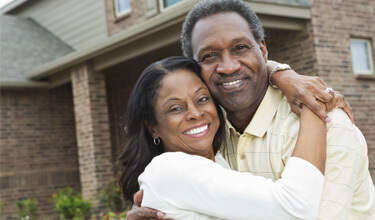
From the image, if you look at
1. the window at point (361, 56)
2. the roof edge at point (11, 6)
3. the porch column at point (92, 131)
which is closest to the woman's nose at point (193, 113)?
the window at point (361, 56)

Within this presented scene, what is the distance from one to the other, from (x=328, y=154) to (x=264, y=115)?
47 cm

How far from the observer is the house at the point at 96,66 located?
934cm

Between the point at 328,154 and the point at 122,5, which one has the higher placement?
the point at 122,5

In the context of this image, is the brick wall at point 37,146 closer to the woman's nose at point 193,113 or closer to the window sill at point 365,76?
the window sill at point 365,76

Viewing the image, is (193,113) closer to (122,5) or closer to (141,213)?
(141,213)

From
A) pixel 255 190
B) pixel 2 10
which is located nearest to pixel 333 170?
pixel 255 190

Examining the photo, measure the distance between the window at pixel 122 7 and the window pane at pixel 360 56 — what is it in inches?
224

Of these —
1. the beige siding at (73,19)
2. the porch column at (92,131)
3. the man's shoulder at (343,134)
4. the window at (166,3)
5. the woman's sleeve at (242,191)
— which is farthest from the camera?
the beige siding at (73,19)

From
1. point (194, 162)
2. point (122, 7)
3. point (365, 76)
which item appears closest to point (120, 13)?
point (122, 7)

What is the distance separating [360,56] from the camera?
10305mm

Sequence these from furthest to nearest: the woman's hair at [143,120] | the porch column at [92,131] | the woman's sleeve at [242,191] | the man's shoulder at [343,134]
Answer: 1. the porch column at [92,131]
2. the woman's hair at [143,120]
3. the man's shoulder at [343,134]
4. the woman's sleeve at [242,191]

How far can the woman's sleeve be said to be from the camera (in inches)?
87.7

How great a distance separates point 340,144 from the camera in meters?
2.36

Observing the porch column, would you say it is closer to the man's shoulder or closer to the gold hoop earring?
the gold hoop earring
